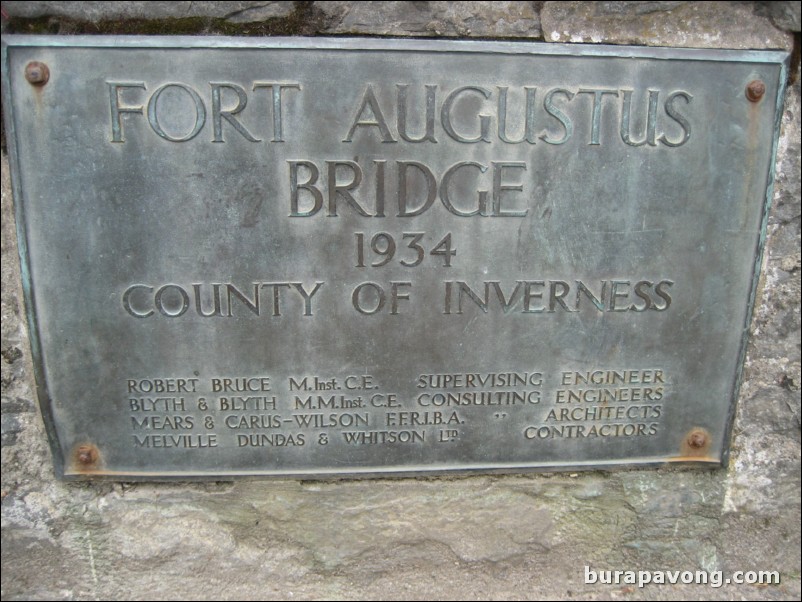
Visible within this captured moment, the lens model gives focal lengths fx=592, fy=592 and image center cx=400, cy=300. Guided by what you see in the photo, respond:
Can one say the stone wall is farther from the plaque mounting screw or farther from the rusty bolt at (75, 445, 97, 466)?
the plaque mounting screw

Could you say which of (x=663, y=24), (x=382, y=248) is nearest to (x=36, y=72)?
(x=382, y=248)

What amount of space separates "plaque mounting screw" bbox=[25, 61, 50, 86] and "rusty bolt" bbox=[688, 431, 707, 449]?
2.02 m

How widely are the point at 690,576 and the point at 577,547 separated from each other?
38 centimetres

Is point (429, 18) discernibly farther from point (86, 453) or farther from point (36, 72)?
point (86, 453)

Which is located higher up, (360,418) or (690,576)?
(360,418)

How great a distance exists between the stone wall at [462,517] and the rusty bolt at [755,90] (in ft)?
0.39

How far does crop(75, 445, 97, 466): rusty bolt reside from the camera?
1.67 m

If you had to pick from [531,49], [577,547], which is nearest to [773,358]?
[577,547]

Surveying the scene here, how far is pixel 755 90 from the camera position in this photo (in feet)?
5.19

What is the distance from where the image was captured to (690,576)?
1867 millimetres

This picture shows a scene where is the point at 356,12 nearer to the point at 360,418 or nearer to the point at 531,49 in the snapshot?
the point at 531,49

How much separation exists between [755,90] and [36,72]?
1.84 meters

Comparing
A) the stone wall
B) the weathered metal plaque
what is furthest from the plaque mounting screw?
the stone wall

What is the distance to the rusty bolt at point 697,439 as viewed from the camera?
178cm
